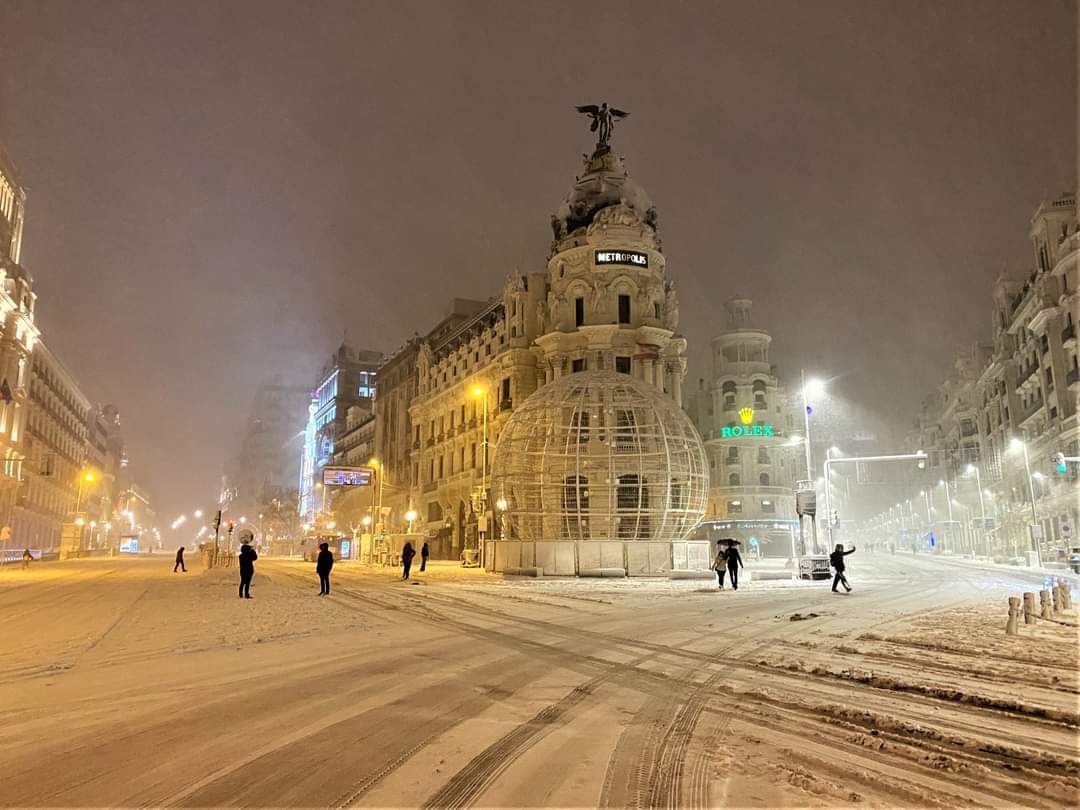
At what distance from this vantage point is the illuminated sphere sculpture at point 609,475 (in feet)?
112

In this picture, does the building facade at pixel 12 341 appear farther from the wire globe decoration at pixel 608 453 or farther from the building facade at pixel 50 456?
the wire globe decoration at pixel 608 453

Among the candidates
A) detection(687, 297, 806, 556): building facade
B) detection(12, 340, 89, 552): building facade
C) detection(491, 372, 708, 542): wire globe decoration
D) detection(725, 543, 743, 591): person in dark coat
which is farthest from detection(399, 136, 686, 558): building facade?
detection(12, 340, 89, 552): building facade

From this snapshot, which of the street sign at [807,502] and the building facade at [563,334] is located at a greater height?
the building facade at [563,334]

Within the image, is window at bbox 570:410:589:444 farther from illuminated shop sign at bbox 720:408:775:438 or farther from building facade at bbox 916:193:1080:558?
illuminated shop sign at bbox 720:408:775:438

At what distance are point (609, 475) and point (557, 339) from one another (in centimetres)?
2042

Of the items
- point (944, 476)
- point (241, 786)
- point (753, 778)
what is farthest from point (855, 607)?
point (944, 476)

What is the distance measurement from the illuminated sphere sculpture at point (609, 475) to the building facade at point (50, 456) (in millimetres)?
54521

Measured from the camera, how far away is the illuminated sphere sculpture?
112ft

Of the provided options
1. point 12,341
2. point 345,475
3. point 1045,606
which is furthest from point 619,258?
point 12,341

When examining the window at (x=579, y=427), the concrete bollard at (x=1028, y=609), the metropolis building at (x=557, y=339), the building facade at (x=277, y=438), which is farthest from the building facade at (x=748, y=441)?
the building facade at (x=277, y=438)

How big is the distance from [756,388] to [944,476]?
4235 centimetres

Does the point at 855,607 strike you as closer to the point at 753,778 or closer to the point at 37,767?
the point at 753,778

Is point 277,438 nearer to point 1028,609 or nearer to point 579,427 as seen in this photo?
point 579,427

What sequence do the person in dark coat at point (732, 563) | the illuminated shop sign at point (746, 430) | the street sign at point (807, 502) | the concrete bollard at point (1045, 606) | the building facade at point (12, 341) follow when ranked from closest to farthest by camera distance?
the concrete bollard at point (1045, 606) → the person in dark coat at point (732, 563) → the street sign at point (807, 502) → the building facade at point (12, 341) → the illuminated shop sign at point (746, 430)
